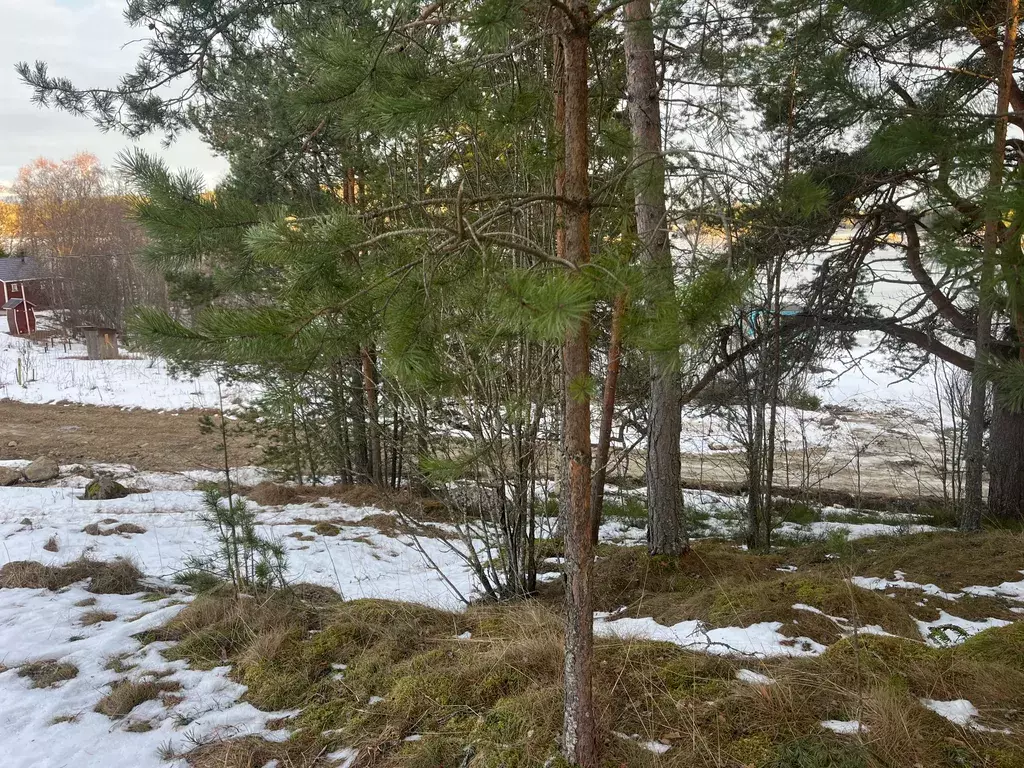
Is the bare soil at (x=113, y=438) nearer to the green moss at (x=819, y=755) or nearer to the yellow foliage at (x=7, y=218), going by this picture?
the green moss at (x=819, y=755)

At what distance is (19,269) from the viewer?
30.1 m

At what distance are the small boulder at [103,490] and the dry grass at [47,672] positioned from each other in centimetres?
512

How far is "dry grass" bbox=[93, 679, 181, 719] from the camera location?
2924mm

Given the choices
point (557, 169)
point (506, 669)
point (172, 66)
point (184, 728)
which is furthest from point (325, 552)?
point (172, 66)

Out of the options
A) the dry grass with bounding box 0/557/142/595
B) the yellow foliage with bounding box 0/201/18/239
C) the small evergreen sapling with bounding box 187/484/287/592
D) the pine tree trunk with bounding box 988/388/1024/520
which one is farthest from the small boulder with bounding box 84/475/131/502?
the yellow foliage with bounding box 0/201/18/239

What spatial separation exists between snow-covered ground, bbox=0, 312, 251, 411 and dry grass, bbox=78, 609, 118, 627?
1163 centimetres

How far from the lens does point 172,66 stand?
581 centimetres

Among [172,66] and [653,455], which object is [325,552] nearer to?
[653,455]

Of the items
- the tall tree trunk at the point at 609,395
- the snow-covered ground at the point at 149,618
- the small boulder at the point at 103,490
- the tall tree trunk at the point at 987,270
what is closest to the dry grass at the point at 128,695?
the snow-covered ground at the point at 149,618

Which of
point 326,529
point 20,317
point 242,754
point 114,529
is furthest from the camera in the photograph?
point 20,317

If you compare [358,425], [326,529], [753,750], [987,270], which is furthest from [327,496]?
[987,270]

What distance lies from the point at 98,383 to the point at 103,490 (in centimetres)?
1293

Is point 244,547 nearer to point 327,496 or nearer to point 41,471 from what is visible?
point 327,496

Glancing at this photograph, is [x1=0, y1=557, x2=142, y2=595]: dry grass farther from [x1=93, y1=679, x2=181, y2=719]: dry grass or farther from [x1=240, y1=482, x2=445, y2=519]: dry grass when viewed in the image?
[x1=240, y1=482, x2=445, y2=519]: dry grass
